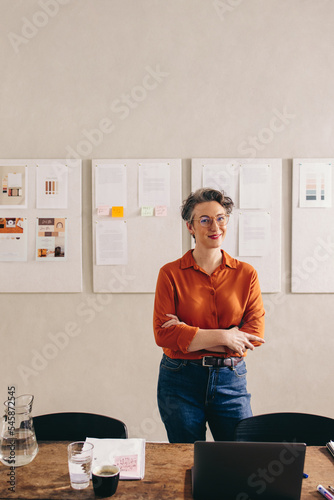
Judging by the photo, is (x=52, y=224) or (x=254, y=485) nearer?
(x=254, y=485)

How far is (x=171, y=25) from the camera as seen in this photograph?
2934 millimetres

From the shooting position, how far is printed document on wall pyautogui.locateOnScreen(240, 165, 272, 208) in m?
2.95

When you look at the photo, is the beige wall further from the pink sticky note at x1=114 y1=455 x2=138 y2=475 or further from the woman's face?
the pink sticky note at x1=114 y1=455 x2=138 y2=475

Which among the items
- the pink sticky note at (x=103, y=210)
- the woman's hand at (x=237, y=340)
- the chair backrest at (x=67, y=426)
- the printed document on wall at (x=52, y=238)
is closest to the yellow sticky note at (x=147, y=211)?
the pink sticky note at (x=103, y=210)

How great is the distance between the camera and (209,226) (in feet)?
6.38

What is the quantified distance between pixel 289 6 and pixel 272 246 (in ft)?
5.35

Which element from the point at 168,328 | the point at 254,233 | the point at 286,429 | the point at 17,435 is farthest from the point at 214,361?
the point at 254,233

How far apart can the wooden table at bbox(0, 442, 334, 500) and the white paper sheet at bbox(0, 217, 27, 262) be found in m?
1.76

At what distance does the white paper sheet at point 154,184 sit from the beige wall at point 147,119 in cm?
10

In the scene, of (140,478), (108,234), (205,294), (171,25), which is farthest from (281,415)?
(171,25)

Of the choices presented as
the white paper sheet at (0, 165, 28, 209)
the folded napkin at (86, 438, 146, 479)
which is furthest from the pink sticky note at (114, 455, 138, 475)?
the white paper sheet at (0, 165, 28, 209)

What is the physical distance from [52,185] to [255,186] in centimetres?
141

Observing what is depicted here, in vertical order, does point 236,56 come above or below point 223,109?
above

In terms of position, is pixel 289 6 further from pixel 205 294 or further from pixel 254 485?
pixel 254 485
